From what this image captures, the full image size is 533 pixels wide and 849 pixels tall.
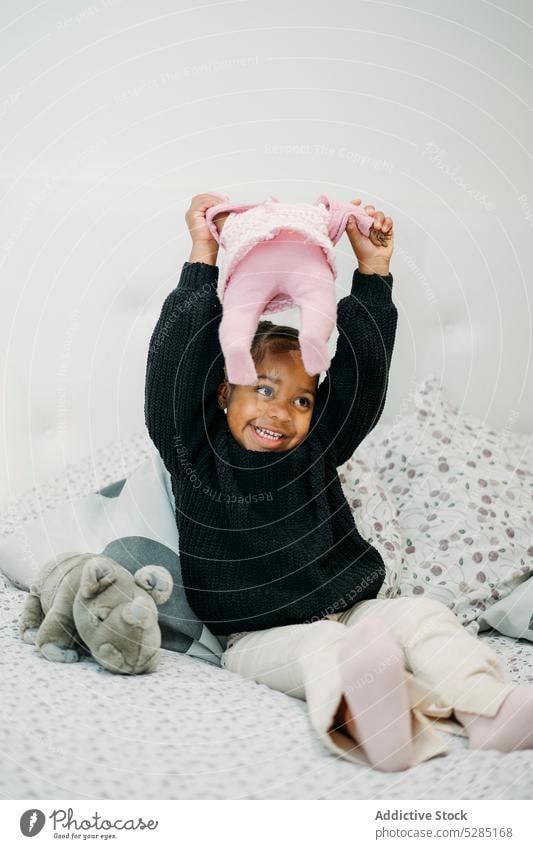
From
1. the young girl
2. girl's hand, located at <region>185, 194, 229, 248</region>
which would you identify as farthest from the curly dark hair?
girl's hand, located at <region>185, 194, 229, 248</region>

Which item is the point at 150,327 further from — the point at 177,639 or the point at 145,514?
the point at 177,639

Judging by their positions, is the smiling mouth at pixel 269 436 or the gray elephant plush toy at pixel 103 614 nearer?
the gray elephant plush toy at pixel 103 614

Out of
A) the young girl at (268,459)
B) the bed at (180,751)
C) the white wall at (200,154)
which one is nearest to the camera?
the bed at (180,751)

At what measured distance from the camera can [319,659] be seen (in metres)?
0.81

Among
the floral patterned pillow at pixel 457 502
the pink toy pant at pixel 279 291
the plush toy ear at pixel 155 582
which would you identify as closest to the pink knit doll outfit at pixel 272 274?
the pink toy pant at pixel 279 291

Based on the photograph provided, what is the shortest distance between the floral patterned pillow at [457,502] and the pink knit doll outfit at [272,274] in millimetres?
320

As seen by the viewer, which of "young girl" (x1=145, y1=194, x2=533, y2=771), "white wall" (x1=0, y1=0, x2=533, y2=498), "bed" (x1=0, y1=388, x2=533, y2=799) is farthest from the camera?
"white wall" (x1=0, y1=0, x2=533, y2=498)

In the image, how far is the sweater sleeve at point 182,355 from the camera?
39.6 inches

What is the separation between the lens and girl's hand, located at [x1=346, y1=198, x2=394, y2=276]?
1062mm

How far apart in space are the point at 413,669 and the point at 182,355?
0.42 meters

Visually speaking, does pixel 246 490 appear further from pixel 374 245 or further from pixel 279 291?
pixel 374 245

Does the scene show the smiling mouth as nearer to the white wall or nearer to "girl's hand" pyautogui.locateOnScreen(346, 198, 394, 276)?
"girl's hand" pyautogui.locateOnScreen(346, 198, 394, 276)

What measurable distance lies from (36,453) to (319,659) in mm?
721

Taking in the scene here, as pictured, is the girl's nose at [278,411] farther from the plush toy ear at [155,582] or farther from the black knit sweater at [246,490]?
the plush toy ear at [155,582]
